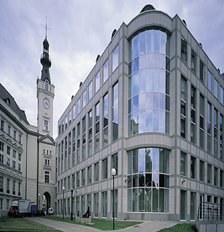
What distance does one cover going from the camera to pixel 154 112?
108ft

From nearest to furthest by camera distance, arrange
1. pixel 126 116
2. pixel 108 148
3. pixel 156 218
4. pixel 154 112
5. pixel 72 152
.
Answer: pixel 156 218 < pixel 154 112 < pixel 126 116 < pixel 108 148 < pixel 72 152

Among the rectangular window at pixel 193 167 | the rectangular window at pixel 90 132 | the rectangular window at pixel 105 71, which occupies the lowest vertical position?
the rectangular window at pixel 193 167

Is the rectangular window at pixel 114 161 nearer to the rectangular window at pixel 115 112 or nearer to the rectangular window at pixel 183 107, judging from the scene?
the rectangular window at pixel 115 112

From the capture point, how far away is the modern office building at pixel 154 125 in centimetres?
3228

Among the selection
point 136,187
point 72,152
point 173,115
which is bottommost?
point 136,187

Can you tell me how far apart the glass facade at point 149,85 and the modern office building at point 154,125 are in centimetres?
10

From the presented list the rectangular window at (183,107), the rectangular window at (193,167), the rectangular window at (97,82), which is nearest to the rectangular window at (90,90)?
the rectangular window at (97,82)

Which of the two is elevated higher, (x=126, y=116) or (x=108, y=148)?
(x=126, y=116)

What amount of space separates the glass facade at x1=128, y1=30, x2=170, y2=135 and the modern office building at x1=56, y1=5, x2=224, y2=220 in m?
0.10

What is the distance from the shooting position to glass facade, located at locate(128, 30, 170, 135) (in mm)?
33156

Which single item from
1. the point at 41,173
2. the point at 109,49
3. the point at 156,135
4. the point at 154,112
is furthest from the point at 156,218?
the point at 41,173

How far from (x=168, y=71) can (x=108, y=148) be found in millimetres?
11863

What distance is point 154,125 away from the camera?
1289 inches

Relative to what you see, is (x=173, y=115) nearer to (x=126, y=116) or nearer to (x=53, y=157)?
(x=126, y=116)
